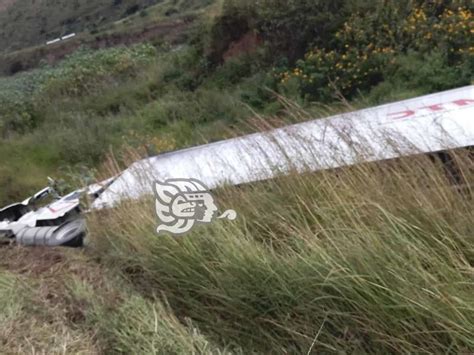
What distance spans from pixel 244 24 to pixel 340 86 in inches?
184

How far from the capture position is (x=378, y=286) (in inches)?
96.1

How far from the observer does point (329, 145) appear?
362 cm

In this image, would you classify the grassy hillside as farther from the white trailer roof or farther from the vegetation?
the vegetation

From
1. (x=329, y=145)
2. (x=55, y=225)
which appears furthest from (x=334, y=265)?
(x=55, y=225)

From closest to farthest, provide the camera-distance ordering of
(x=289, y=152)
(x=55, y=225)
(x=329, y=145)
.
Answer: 1. (x=329, y=145)
2. (x=289, y=152)
3. (x=55, y=225)

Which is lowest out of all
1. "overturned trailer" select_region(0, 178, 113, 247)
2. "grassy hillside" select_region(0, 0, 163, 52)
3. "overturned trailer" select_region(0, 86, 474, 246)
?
"grassy hillside" select_region(0, 0, 163, 52)

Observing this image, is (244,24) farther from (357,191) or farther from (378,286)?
(378,286)

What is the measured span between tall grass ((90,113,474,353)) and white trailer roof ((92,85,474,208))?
0.64ft

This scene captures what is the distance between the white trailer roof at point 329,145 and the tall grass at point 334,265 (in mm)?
196

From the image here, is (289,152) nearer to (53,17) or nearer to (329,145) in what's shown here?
(329,145)

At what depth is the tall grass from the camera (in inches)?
92.5

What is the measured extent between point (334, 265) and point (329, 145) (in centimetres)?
124

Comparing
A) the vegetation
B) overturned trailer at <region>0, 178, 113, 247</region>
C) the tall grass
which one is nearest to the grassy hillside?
overturned trailer at <region>0, 178, 113, 247</region>

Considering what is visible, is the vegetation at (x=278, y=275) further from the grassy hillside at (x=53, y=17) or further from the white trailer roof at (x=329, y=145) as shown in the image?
the grassy hillside at (x=53, y=17)
